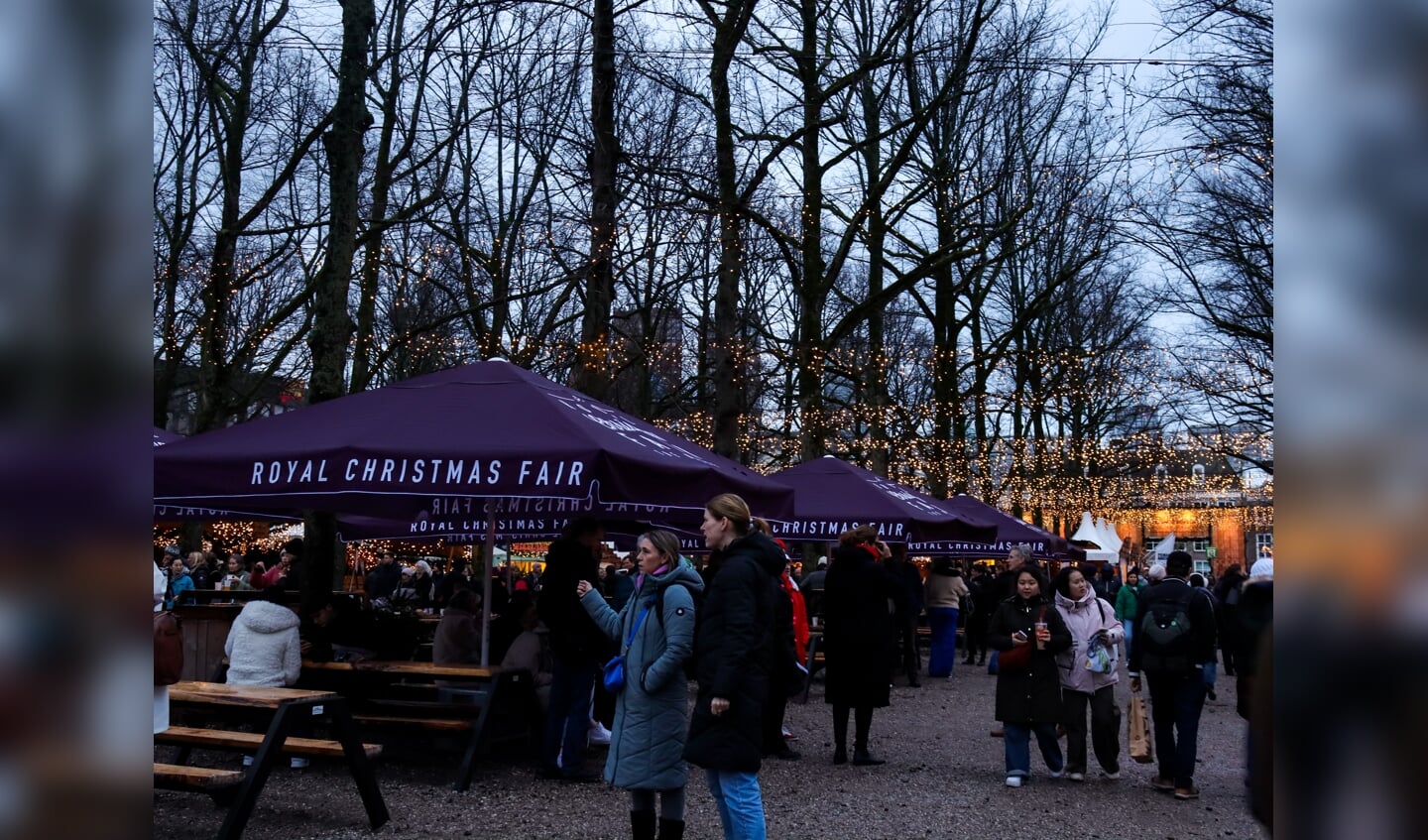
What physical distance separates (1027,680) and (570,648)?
3.35 meters

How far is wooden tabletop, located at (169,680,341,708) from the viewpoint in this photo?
6543 mm

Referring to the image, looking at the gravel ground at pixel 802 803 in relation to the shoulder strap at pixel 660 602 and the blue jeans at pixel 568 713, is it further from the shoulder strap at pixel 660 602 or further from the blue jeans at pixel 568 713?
the shoulder strap at pixel 660 602

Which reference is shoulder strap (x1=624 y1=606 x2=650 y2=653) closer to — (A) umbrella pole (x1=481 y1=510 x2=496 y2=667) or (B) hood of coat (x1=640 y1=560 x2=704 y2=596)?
(B) hood of coat (x1=640 y1=560 x2=704 y2=596)

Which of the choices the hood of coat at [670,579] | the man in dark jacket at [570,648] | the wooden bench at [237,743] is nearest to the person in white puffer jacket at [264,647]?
the wooden bench at [237,743]

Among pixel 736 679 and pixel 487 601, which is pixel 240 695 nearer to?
pixel 487 601

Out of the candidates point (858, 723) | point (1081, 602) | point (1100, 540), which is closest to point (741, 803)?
point (858, 723)

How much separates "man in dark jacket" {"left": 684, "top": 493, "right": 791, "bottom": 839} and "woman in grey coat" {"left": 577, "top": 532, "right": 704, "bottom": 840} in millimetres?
141

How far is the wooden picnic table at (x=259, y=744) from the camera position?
6000 millimetres

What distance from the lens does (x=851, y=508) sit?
13.7 m

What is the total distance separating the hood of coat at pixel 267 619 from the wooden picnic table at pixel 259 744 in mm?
748
